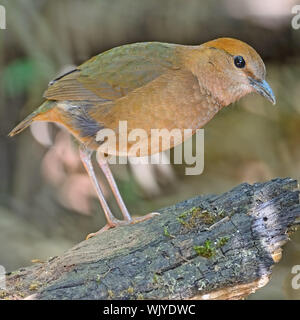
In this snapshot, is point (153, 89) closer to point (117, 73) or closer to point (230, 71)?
point (117, 73)

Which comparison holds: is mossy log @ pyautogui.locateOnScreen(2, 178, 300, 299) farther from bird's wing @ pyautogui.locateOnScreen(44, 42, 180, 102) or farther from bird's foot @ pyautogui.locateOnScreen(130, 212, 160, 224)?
bird's wing @ pyautogui.locateOnScreen(44, 42, 180, 102)

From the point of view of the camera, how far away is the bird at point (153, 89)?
4.16 m

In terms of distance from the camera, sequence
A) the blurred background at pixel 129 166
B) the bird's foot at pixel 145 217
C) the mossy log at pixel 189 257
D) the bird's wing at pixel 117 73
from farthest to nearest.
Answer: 1. the blurred background at pixel 129 166
2. the bird's wing at pixel 117 73
3. the bird's foot at pixel 145 217
4. the mossy log at pixel 189 257

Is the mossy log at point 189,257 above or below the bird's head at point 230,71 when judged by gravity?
below

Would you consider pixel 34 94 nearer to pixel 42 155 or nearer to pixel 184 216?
pixel 42 155

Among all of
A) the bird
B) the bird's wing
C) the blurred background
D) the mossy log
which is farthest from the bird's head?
the blurred background

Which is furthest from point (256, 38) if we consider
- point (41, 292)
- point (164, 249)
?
point (41, 292)

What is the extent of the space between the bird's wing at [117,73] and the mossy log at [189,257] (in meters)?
1.03

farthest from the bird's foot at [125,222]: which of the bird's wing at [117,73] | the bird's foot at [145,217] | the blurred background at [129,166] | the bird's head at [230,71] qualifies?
the blurred background at [129,166]

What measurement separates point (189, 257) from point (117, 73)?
1.52 m

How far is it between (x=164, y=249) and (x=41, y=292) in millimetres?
Result: 695

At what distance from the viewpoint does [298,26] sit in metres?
6.50

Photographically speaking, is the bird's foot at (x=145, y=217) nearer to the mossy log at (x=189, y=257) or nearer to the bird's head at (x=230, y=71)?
the mossy log at (x=189, y=257)

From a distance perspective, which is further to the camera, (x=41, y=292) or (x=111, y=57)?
(x=111, y=57)
